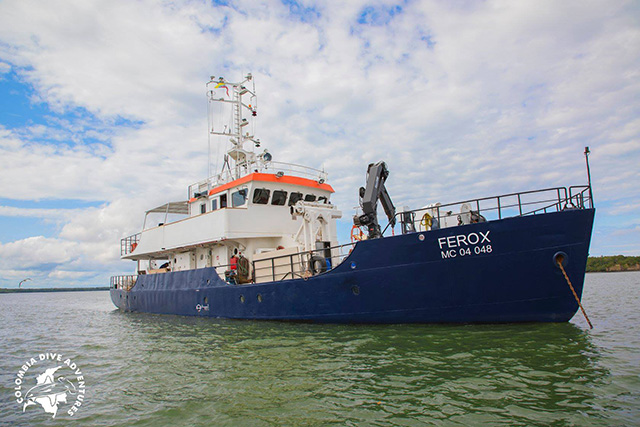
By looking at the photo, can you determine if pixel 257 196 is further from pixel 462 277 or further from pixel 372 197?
pixel 462 277

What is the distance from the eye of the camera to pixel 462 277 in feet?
28.7

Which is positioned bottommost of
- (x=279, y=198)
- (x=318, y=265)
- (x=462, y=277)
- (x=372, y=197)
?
(x=462, y=277)

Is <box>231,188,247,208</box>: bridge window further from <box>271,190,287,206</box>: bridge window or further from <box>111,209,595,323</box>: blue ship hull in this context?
<box>111,209,595,323</box>: blue ship hull

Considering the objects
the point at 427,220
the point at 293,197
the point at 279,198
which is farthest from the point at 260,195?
the point at 427,220

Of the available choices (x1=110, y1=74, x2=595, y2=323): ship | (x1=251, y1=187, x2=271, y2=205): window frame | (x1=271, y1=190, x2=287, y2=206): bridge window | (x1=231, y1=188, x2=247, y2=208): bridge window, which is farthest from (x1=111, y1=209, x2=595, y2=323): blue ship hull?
(x1=231, y1=188, x2=247, y2=208): bridge window

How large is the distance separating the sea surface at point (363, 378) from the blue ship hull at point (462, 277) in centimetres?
40

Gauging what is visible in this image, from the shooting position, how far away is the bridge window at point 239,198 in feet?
47.1

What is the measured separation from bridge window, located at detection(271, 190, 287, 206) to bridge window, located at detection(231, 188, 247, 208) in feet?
3.44

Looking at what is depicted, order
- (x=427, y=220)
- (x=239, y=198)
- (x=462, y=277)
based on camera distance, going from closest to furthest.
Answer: (x=462, y=277)
(x=427, y=220)
(x=239, y=198)

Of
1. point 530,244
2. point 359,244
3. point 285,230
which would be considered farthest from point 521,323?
point 285,230

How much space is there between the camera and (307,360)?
7.12 meters

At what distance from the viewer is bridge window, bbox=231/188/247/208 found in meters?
14.4

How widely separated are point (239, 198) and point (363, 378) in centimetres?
988

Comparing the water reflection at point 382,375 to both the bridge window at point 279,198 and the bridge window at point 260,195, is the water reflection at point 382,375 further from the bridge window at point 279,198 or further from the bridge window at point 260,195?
the bridge window at point 279,198
